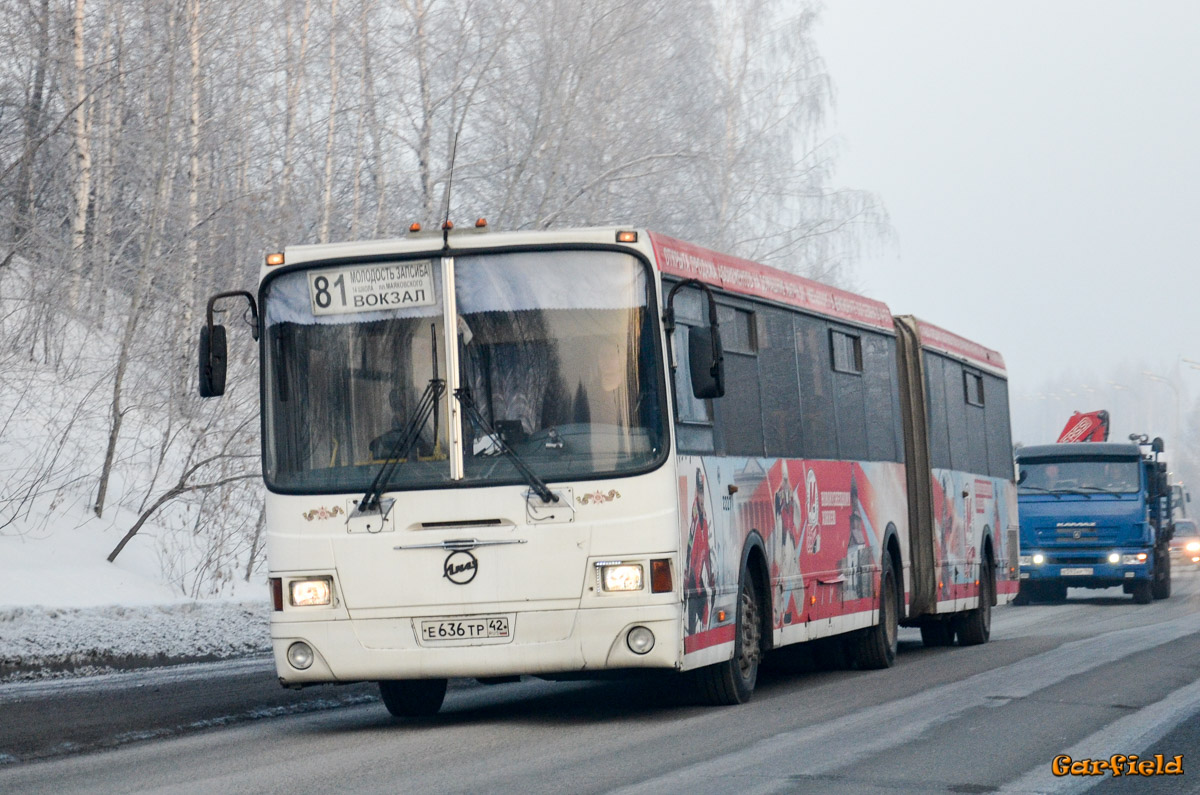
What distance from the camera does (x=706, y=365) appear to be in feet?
33.7

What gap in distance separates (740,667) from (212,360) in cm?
407

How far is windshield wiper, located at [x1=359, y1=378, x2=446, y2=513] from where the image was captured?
1031 centimetres

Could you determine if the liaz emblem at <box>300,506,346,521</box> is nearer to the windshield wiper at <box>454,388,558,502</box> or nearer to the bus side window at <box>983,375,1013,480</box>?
the windshield wiper at <box>454,388,558,502</box>

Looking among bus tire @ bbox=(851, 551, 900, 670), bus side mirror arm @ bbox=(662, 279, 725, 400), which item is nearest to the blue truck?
bus tire @ bbox=(851, 551, 900, 670)

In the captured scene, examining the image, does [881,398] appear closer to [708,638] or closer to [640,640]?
[708,638]

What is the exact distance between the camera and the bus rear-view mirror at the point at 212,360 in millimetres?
10564

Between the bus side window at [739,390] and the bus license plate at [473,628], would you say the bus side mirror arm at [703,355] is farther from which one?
the bus license plate at [473,628]

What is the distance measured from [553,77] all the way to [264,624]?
50.9 feet

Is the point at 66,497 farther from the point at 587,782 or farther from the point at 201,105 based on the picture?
the point at 587,782

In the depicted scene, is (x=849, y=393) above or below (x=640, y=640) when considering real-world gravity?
above

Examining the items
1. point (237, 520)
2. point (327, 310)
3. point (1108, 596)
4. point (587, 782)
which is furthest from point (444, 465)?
point (1108, 596)

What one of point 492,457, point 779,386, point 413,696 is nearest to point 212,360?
point 492,457

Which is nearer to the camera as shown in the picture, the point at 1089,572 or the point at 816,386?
the point at 816,386

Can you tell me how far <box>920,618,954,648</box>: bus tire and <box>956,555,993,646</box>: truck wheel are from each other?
14cm
